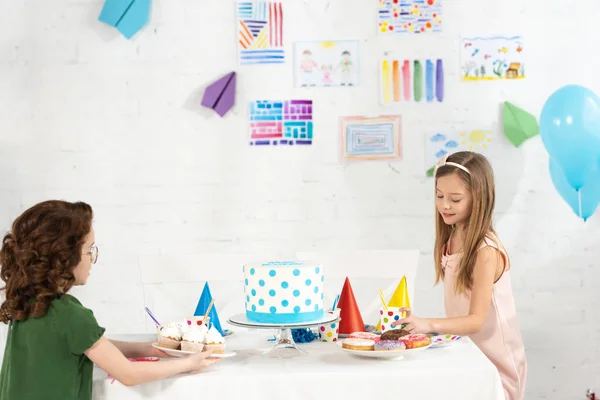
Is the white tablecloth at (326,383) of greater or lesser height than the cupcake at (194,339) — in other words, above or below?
below

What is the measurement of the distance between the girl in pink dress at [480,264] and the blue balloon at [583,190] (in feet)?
2.33

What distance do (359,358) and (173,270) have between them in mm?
1104

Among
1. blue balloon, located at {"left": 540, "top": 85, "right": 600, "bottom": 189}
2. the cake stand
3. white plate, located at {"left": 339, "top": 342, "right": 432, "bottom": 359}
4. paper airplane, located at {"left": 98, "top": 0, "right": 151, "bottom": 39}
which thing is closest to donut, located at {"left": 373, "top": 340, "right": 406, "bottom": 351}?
white plate, located at {"left": 339, "top": 342, "right": 432, "bottom": 359}

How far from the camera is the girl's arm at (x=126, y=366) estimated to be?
144cm

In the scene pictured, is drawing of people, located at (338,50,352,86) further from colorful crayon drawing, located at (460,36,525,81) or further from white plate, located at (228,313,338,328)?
white plate, located at (228,313,338,328)

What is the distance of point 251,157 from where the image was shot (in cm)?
298

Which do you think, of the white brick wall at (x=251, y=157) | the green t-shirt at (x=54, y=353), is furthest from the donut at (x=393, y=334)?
the white brick wall at (x=251, y=157)

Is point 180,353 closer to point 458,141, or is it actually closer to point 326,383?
point 326,383

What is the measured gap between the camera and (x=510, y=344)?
1.96 meters

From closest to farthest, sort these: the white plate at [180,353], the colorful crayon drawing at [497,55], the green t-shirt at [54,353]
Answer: the green t-shirt at [54,353] → the white plate at [180,353] → the colorful crayon drawing at [497,55]

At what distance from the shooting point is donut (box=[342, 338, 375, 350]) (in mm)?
1593

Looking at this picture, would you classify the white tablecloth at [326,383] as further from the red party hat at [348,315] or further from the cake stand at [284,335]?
the red party hat at [348,315]

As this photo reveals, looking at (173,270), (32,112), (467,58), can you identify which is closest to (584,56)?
(467,58)

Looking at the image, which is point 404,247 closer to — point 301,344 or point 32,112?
point 301,344
